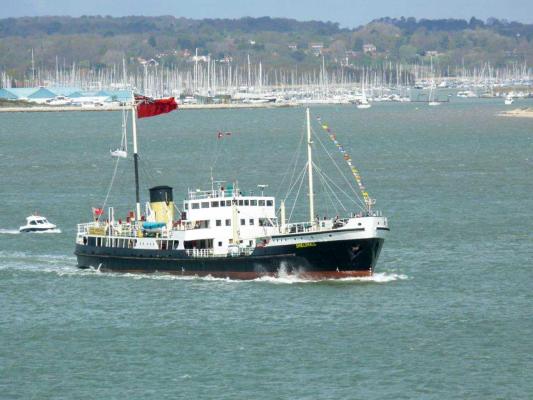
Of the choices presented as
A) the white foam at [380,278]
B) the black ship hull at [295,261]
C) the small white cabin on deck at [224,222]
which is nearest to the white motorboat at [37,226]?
the small white cabin on deck at [224,222]

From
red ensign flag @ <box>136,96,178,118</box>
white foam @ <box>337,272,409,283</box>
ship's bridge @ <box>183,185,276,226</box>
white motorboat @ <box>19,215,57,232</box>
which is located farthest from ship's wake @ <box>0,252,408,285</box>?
red ensign flag @ <box>136,96,178,118</box>

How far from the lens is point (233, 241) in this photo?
59438 millimetres

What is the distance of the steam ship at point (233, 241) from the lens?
188ft

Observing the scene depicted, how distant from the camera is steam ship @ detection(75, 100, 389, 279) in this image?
57.3 m

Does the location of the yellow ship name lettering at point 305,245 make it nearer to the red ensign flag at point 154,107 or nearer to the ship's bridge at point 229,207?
the ship's bridge at point 229,207

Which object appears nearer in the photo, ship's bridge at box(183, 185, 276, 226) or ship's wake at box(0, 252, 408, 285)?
ship's wake at box(0, 252, 408, 285)

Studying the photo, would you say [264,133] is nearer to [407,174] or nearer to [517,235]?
[407,174]

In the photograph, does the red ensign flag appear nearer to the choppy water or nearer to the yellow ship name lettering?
the choppy water

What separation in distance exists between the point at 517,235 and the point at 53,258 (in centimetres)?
2098

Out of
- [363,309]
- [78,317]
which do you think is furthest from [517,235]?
[78,317]

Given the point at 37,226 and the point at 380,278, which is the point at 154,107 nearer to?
the point at 37,226

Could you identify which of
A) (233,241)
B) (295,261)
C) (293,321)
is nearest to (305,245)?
(295,261)

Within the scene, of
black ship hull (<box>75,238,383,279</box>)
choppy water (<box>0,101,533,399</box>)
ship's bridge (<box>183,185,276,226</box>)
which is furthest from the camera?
ship's bridge (<box>183,185,276,226</box>)

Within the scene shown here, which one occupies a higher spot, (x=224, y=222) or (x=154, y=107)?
(x=154, y=107)
